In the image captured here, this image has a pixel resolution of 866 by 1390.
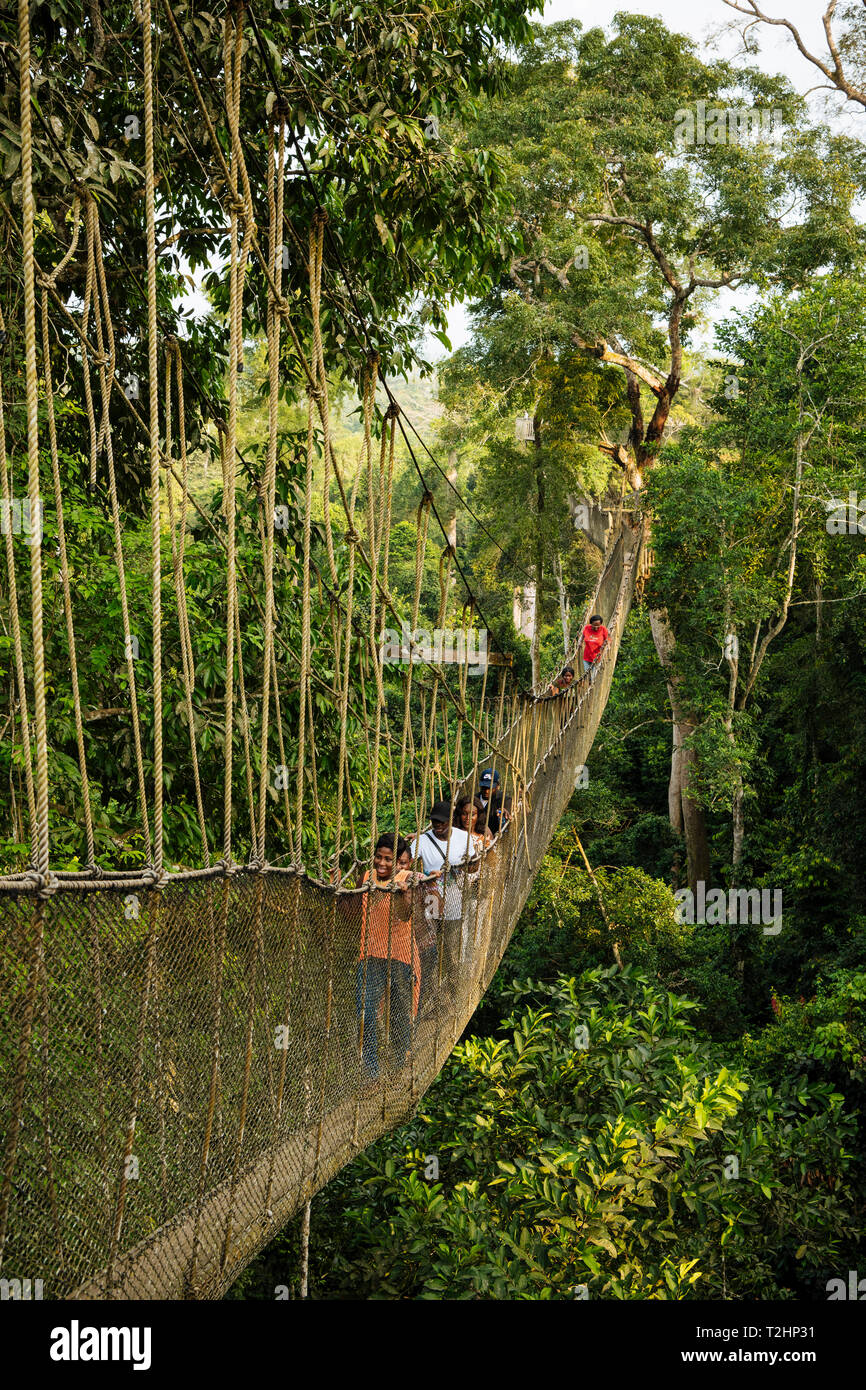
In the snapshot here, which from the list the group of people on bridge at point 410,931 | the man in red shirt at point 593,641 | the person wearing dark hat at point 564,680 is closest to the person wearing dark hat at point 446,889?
the group of people on bridge at point 410,931

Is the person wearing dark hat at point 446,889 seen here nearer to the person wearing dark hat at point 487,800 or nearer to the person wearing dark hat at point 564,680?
the person wearing dark hat at point 487,800

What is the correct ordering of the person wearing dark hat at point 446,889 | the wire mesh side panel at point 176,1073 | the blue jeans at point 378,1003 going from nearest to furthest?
the wire mesh side panel at point 176,1073 < the blue jeans at point 378,1003 < the person wearing dark hat at point 446,889

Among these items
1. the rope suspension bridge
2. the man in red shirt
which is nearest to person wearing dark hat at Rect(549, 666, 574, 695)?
the man in red shirt

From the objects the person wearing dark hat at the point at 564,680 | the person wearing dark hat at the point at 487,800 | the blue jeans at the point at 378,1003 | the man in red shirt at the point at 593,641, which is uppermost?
the man in red shirt at the point at 593,641

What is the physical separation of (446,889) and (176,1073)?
128 centimetres

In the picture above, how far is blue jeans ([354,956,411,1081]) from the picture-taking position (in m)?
2.12

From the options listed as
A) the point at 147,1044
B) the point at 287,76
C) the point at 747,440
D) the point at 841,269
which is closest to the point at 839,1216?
the point at 147,1044

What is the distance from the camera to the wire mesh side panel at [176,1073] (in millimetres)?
1133

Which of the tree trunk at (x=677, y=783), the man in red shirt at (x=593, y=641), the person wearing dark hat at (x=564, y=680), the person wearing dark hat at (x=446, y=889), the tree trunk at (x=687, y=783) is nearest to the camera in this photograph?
the person wearing dark hat at (x=446, y=889)

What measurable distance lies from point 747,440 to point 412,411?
214 ft

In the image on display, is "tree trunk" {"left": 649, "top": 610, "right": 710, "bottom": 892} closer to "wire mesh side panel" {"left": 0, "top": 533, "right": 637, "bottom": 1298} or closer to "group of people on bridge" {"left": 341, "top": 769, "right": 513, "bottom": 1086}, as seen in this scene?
"group of people on bridge" {"left": 341, "top": 769, "right": 513, "bottom": 1086}

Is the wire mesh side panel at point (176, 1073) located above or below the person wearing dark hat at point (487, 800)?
below
